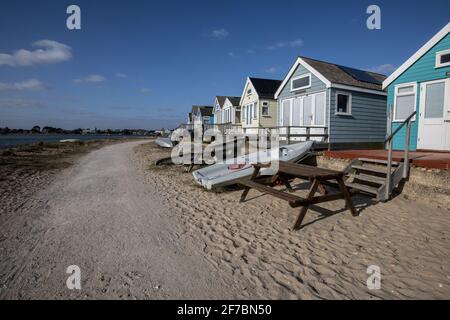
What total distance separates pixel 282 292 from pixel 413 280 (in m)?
1.65

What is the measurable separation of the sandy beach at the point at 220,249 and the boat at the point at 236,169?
41.1 inches

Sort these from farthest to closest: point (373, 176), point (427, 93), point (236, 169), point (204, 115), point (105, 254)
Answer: point (204, 115), point (427, 93), point (236, 169), point (373, 176), point (105, 254)

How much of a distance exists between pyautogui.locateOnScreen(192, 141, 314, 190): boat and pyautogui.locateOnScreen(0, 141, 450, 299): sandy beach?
41.1 inches

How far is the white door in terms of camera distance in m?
7.82

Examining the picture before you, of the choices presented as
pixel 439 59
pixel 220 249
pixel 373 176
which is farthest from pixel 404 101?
pixel 220 249

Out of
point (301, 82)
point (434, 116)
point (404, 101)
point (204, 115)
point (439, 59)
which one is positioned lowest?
point (434, 116)

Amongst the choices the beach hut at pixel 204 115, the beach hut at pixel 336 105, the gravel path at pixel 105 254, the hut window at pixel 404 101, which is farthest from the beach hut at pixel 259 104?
the beach hut at pixel 204 115

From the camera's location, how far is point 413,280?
116 inches

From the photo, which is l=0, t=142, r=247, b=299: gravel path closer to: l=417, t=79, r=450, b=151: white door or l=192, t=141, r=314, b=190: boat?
l=192, t=141, r=314, b=190: boat

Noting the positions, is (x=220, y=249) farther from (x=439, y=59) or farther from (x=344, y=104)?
(x=344, y=104)

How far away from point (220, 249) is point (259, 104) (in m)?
17.8

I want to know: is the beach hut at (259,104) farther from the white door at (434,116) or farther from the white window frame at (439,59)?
the white window frame at (439,59)

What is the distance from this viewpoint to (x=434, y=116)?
8102 mm
